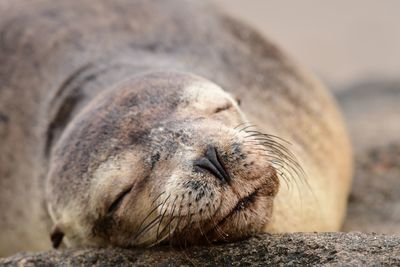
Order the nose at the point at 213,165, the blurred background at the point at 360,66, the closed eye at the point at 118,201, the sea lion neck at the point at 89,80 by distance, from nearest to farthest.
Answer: the nose at the point at 213,165
the closed eye at the point at 118,201
the sea lion neck at the point at 89,80
the blurred background at the point at 360,66

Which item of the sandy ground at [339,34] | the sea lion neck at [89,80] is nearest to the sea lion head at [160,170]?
the sea lion neck at [89,80]

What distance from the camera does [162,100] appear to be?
4.06m

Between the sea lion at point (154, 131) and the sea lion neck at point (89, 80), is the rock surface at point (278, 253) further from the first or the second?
the sea lion neck at point (89, 80)

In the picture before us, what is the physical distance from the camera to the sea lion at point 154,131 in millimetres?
3477

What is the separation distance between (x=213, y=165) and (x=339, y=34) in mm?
10720

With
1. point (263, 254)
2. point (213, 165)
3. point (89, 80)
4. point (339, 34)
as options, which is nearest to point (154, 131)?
point (213, 165)

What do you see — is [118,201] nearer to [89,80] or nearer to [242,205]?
[242,205]

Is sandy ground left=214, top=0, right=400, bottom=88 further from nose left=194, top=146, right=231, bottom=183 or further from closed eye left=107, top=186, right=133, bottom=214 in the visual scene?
nose left=194, top=146, right=231, bottom=183

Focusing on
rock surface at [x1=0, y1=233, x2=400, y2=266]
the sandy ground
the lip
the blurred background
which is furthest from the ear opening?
the sandy ground

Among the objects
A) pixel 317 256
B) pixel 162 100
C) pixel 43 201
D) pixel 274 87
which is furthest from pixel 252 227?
pixel 274 87

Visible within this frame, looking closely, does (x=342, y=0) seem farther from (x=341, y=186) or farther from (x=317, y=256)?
(x=317, y=256)

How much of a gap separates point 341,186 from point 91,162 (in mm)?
2088

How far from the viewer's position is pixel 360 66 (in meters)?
11.9

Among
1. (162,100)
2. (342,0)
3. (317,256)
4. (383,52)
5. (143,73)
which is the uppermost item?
(342,0)
